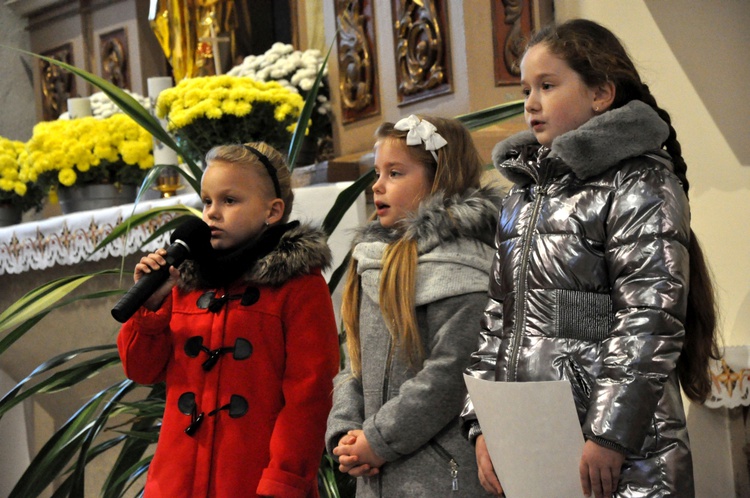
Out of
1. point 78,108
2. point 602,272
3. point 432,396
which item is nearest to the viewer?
point 602,272

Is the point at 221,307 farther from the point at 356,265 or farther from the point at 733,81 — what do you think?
the point at 733,81

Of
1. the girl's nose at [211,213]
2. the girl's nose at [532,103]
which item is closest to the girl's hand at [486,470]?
the girl's nose at [532,103]

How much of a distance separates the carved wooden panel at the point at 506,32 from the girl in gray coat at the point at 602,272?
156 centimetres

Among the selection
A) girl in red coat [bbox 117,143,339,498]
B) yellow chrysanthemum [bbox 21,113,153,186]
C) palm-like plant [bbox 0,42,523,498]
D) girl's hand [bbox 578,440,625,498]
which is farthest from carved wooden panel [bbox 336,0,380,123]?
girl's hand [bbox 578,440,625,498]

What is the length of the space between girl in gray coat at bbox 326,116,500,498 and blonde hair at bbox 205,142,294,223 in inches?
10.9

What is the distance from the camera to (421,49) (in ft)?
12.0

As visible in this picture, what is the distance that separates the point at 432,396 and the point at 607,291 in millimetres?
434

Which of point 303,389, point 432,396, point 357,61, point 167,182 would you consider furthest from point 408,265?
point 167,182

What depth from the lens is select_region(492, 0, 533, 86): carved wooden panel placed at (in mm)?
3484

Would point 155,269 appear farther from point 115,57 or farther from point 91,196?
point 115,57

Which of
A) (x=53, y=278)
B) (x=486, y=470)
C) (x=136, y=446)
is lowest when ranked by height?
(x=136, y=446)

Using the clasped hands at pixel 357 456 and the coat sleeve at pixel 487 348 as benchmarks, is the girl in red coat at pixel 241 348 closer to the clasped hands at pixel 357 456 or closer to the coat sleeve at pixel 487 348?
the clasped hands at pixel 357 456

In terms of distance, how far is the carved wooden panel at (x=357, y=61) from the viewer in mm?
3922

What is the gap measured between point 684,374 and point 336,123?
256cm
